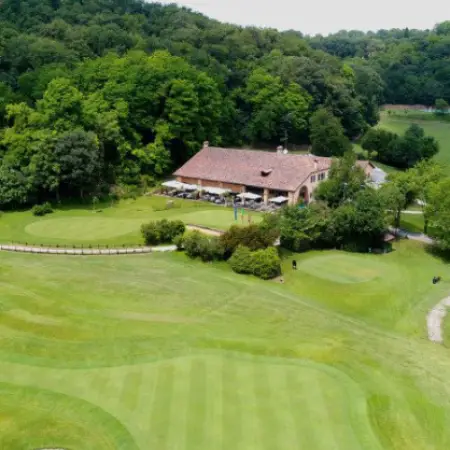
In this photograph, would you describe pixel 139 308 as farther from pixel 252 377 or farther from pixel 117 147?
pixel 117 147

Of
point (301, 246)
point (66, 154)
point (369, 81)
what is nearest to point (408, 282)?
point (301, 246)

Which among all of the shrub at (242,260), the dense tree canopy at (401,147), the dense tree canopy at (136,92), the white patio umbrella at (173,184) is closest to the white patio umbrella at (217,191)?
the white patio umbrella at (173,184)

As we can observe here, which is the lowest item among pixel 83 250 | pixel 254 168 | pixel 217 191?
pixel 83 250

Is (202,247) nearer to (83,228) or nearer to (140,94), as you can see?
(83,228)

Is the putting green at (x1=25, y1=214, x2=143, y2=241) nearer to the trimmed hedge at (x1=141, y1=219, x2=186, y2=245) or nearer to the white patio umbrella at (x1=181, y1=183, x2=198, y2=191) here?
the trimmed hedge at (x1=141, y1=219, x2=186, y2=245)

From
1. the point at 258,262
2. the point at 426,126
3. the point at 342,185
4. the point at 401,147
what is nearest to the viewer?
the point at 258,262

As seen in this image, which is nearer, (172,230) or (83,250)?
(83,250)

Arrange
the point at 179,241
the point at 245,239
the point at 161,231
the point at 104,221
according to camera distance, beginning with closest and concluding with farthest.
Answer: the point at 245,239 → the point at 179,241 → the point at 161,231 → the point at 104,221

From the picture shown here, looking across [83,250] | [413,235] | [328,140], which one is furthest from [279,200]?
[328,140]

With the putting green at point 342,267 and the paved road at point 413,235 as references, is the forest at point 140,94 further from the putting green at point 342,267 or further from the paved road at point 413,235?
the paved road at point 413,235
